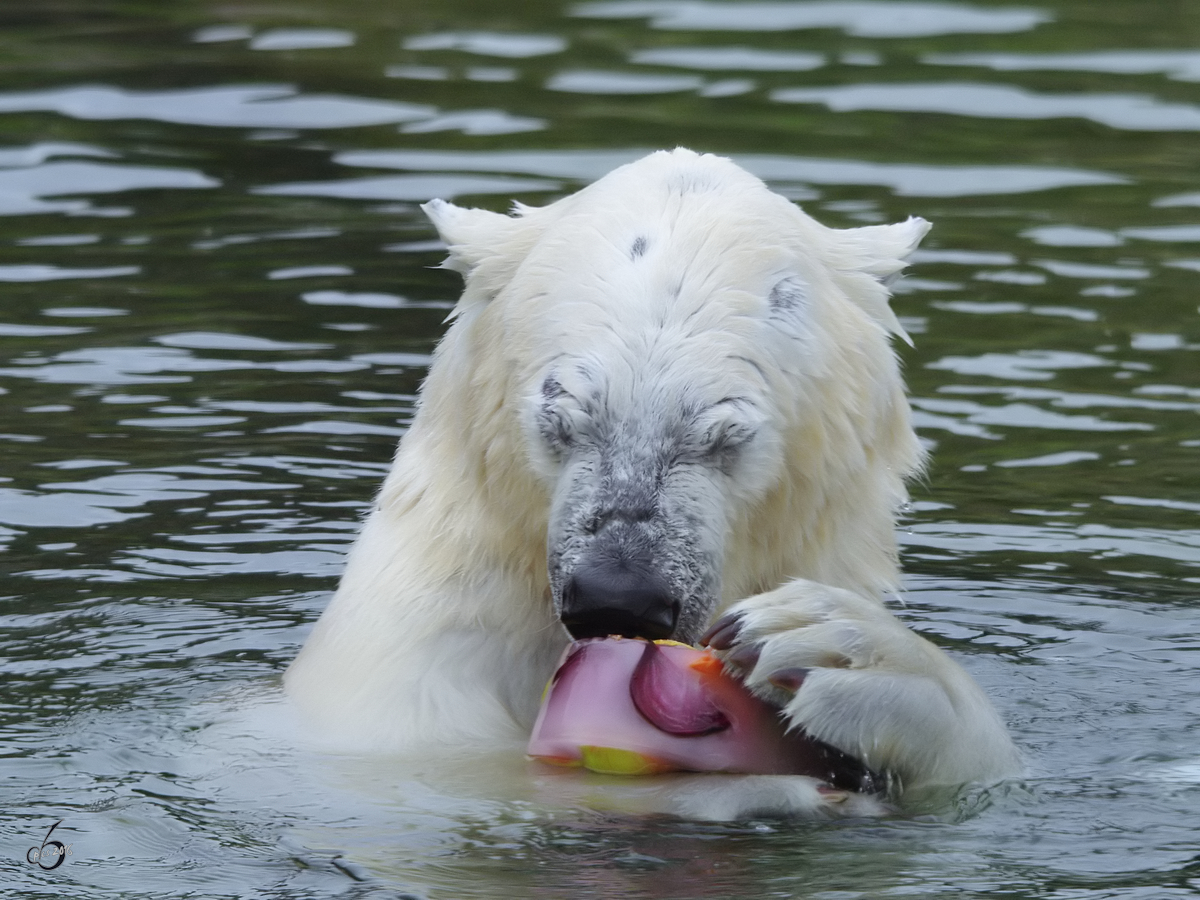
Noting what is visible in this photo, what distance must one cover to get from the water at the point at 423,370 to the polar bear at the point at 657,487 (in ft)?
0.68

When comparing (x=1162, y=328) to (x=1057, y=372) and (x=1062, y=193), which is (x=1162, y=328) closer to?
(x=1057, y=372)

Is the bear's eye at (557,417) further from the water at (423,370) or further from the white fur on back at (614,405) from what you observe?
the water at (423,370)

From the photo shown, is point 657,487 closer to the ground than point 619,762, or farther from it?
farther from it

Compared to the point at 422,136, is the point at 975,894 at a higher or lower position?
lower

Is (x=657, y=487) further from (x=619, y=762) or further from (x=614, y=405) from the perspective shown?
(x=619, y=762)

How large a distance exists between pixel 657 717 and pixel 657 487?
418 millimetres

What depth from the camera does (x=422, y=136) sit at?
11.5 m

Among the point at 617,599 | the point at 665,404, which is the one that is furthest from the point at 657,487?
the point at 617,599

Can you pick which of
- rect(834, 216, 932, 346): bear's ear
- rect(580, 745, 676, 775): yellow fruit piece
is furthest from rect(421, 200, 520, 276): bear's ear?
rect(580, 745, 676, 775): yellow fruit piece

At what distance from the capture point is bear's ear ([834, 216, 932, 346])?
15.1ft

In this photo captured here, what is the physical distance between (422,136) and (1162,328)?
453 centimetres

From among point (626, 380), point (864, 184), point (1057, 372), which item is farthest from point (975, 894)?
point (864, 184)

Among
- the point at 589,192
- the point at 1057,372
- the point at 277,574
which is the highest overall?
the point at 589,192

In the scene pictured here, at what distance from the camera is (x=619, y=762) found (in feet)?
13.0
